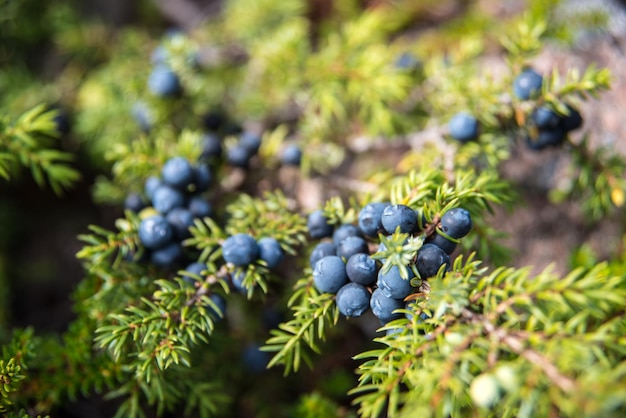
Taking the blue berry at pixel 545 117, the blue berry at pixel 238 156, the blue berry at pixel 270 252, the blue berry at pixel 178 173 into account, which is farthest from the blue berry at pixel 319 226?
the blue berry at pixel 545 117

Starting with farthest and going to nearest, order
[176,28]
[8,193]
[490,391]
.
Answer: [176,28], [8,193], [490,391]

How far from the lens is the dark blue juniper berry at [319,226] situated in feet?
5.16

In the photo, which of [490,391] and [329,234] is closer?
[490,391]

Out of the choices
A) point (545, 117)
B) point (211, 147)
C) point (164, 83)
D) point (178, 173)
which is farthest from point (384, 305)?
point (164, 83)

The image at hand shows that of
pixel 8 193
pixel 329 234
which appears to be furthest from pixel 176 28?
pixel 329 234

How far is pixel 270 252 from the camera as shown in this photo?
1513 mm

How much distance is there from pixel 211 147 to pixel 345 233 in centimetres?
81

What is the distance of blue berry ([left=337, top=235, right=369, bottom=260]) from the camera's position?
4.55 ft

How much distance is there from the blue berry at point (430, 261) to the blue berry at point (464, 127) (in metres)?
0.70

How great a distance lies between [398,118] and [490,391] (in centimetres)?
154

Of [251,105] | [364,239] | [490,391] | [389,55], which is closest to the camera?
[490,391]

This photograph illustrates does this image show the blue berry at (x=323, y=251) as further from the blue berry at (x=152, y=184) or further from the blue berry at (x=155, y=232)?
Result: the blue berry at (x=152, y=184)

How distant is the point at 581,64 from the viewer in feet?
8.15

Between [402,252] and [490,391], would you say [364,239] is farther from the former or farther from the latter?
[490,391]
